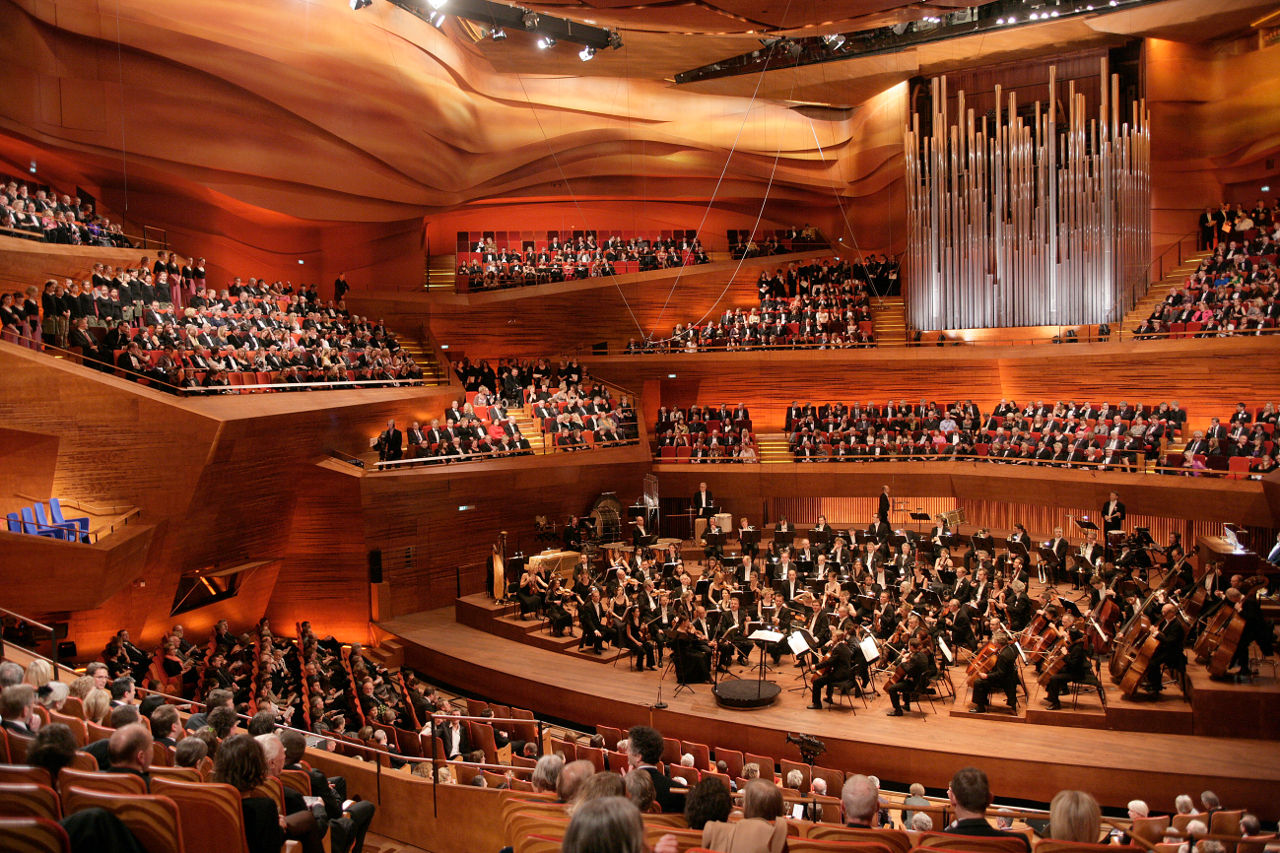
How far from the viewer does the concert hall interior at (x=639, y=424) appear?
6707 mm

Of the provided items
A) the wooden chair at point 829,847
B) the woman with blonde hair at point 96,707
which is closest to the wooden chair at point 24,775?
the woman with blonde hair at point 96,707

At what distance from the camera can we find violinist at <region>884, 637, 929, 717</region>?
9.73 metres

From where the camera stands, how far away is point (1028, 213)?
63.5 ft

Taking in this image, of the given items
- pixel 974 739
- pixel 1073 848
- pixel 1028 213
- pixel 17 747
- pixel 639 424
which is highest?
pixel 1028 213

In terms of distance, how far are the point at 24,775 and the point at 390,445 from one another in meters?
12.0

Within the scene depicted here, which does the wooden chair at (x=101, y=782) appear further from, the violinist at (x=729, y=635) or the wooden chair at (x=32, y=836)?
the violinist at (x=729, y=635)

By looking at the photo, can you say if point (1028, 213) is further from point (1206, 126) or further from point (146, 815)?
point (146, 815)

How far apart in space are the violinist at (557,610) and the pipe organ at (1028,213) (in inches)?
428

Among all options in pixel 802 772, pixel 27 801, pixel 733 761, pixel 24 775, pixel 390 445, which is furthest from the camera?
pixel 390 445

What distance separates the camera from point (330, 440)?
46.9 feet

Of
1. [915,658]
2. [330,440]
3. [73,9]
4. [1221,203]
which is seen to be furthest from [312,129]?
[1221,203]

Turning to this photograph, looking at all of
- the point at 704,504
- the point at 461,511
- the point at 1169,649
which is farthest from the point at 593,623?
the point at 1169,649

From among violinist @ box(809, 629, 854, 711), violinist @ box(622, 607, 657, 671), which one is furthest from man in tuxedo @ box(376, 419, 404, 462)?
violinist @ box(809, 629, 854, 711)

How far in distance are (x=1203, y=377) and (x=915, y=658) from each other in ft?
32.3
